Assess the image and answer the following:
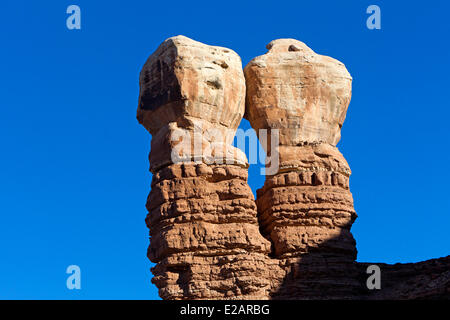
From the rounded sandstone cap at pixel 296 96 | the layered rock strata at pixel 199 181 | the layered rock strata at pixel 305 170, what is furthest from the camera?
the rounded sandstone cap at pixel 296 96

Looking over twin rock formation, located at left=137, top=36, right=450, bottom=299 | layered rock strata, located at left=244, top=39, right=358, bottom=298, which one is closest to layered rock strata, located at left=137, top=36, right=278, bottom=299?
twin rock formation, located at left=137, top=36, right=450, bottom=299

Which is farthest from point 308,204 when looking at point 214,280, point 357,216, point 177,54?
point 177,54

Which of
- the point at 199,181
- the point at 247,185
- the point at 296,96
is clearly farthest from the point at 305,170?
the point at 199,181

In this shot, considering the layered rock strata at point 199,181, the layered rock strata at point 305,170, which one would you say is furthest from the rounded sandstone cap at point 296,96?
the layered rock strata at point 199,181

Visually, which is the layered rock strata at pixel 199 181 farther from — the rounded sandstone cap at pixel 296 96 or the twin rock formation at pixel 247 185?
the rounded sandstone cap at pixel 296 96

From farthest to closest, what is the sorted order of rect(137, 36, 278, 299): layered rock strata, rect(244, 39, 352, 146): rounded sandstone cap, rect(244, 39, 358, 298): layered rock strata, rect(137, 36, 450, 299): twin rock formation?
rect(244, 39, 352, 146): rounded sandstone cap, rect(244, 39, 358, 298): layered rock strata, rect(137, 36, 450, 299): twin rock formation, rect(137, 36, 278, 299): layered rock strata

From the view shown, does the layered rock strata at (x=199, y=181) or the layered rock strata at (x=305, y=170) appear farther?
the layered rock strata at (x=305, y=170)

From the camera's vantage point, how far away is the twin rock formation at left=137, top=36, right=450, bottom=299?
877 inches

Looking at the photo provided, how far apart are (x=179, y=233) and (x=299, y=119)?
458cm

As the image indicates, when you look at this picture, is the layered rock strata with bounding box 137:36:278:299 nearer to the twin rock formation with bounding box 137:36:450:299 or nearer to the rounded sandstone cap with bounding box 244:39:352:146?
the twin rock formation with bounding box 137:36:450:299

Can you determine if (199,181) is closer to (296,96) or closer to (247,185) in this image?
(247,185)

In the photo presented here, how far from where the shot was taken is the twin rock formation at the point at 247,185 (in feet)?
73.0

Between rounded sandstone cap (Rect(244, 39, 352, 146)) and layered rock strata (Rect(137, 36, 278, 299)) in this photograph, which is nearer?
layered rock strata (Rect(137, 36, 278, 299))

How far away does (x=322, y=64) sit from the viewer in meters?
25.2
